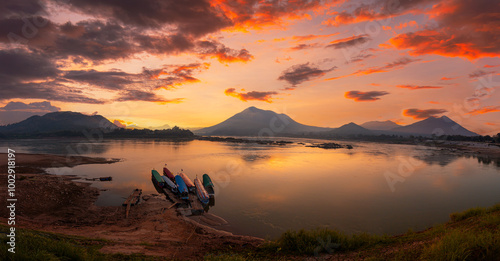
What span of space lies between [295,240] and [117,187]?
1014 inches

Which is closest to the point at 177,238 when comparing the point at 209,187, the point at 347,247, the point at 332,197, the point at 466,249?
the point at 347,247

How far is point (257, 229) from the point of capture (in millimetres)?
17188

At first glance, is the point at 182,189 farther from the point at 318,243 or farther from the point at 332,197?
the point at 318,243

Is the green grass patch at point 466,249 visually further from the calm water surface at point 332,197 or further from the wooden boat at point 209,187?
the wooden boat at point 209,187

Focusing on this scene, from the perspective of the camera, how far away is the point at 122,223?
17109 millimetres

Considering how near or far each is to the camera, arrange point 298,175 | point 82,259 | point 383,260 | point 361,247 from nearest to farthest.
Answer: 1. point 82,259
2. point 383,260
3. point 361,247
4. point 298,175

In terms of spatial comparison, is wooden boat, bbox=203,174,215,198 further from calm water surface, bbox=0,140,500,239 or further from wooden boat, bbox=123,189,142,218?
wooden boat, bbox=123,189,142,218

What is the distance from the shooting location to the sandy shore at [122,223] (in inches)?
494

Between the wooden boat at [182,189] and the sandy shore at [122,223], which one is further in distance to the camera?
the wooden boat at [182,189]

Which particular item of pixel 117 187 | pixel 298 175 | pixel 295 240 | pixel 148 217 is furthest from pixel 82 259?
pixel 298 175

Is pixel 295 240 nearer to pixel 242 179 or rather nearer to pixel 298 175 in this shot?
pixel 242 179

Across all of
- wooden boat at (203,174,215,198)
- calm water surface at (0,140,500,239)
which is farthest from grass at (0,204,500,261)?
wooden boat at (203,174,215,198)

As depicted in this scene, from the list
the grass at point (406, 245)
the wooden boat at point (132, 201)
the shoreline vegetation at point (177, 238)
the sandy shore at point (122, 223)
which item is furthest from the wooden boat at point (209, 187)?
the grass at point (406, 245)

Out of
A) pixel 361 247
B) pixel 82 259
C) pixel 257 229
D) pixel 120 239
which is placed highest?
pixel 82 259
